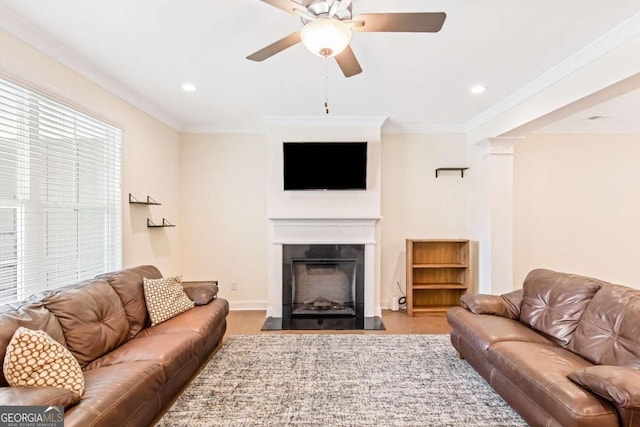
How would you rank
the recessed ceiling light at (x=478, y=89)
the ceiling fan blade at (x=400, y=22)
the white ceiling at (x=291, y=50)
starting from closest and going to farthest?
the ceiling fan blade at (x=400, y=22), the white ceiling at (x=291, y=50), the recessed ceiling light at (x=478, y=89)

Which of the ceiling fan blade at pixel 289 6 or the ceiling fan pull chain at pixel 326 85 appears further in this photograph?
the ceiling fan pull chain at pixel 326 85

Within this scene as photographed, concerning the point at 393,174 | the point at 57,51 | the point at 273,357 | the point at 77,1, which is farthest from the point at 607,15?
the point at 57,51

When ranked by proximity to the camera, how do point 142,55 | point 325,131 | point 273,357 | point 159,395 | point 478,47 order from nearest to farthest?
1. point 159,395
2. point 478,47
3. point 142,55
4. point 273,357
5. point 325,131

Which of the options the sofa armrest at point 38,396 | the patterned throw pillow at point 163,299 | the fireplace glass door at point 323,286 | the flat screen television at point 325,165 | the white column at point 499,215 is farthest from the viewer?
the fireplace glass door at point 323,286

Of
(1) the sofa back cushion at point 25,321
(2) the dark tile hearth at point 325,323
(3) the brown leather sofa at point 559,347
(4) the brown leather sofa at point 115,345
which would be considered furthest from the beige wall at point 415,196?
(1) the sofa back cushion at point 25,321

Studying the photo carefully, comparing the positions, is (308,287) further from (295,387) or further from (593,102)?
(593,102)

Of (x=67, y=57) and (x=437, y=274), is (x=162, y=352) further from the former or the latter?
(x=437, y=274)

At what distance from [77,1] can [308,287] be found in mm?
3583

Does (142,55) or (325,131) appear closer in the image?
(142,55)

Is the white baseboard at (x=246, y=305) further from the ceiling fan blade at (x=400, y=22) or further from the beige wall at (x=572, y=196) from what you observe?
the ceiling fan blade at (x=400, y=22)

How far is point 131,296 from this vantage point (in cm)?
263

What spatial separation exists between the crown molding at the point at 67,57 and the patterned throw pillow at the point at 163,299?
1831mm

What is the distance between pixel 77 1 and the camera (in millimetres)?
1843

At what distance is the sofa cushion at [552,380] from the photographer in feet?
4.95
